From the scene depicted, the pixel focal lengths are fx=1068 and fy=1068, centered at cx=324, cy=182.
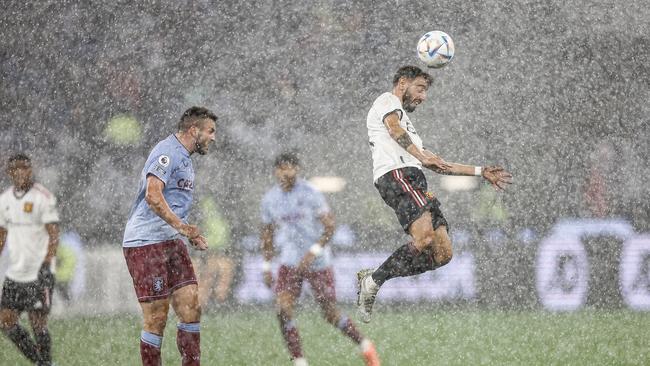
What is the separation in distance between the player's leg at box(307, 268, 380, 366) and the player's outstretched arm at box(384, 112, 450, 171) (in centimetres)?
156

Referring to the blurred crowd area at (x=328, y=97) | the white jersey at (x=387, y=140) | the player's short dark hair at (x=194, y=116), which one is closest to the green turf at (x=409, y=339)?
the white jersey at (x=387, y=140)

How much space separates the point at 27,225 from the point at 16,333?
1385 millimetres

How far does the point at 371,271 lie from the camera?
824 cm

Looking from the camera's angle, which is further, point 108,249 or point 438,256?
point 108,249

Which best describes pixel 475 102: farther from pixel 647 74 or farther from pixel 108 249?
pixel 108 249

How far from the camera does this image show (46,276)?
9266 mm

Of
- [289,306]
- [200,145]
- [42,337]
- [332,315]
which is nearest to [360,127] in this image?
[289,306]

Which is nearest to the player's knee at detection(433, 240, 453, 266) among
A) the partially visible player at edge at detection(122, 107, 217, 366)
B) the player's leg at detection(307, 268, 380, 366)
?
the player's leg at detection(307, 268, 380, 366)

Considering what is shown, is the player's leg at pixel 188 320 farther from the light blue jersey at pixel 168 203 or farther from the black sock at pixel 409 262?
the black sock at pixel 409 262

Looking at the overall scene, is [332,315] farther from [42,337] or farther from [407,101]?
[42,337]

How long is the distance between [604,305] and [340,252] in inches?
148

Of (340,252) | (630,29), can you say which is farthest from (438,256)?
(630,29)

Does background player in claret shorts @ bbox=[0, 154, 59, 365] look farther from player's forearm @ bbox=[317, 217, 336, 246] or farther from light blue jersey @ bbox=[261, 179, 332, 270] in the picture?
player's forearm @ bbox=[317, 217, 336, 246]

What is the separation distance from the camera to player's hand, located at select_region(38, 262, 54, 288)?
9.16m
